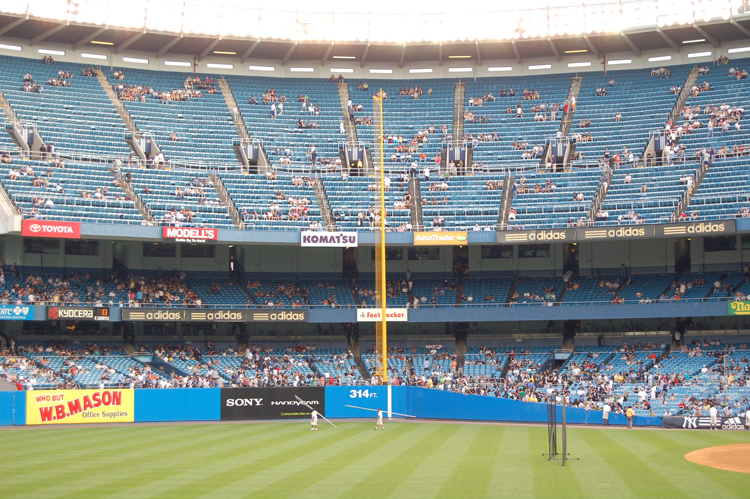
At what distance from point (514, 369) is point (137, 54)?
37.6 meters

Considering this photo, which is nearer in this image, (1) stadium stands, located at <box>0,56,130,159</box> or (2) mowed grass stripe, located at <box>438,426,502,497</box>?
(2) mowed grass stripe, located at <box>438,426,502,497</box>

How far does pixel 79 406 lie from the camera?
3606cm

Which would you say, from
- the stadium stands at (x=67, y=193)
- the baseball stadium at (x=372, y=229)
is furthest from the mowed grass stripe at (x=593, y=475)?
the stadium stands at (x=67, y=193)

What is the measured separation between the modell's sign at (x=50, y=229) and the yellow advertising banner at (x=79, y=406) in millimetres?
9851

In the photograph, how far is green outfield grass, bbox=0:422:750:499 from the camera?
17906mm

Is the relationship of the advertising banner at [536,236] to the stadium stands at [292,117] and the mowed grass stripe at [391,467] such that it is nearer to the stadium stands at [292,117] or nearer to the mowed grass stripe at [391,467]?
the stadium stands at [292,117]

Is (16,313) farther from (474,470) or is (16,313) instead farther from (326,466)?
(474,470)

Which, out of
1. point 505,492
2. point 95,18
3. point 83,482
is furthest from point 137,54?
point 505,492

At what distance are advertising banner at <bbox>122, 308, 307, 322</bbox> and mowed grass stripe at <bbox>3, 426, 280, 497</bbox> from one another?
1149cm

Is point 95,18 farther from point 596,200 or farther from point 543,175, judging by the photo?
point 596,200

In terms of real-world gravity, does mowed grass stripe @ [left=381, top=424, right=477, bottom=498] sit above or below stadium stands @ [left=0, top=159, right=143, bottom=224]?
below

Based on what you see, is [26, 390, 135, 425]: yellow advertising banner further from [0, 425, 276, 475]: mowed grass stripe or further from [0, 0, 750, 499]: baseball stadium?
[0, 425, 276, 475]: mowed grass stripe

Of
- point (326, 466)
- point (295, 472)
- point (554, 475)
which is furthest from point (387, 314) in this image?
point (554, 475)

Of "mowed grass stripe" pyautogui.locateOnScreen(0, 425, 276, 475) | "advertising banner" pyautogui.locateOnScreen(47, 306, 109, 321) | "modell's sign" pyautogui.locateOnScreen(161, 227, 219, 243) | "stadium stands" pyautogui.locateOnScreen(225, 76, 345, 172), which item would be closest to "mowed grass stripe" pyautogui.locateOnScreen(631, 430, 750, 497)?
"mowed grass stripe" pyautogui.locateOnScreen(0, 425, 276, 475)
